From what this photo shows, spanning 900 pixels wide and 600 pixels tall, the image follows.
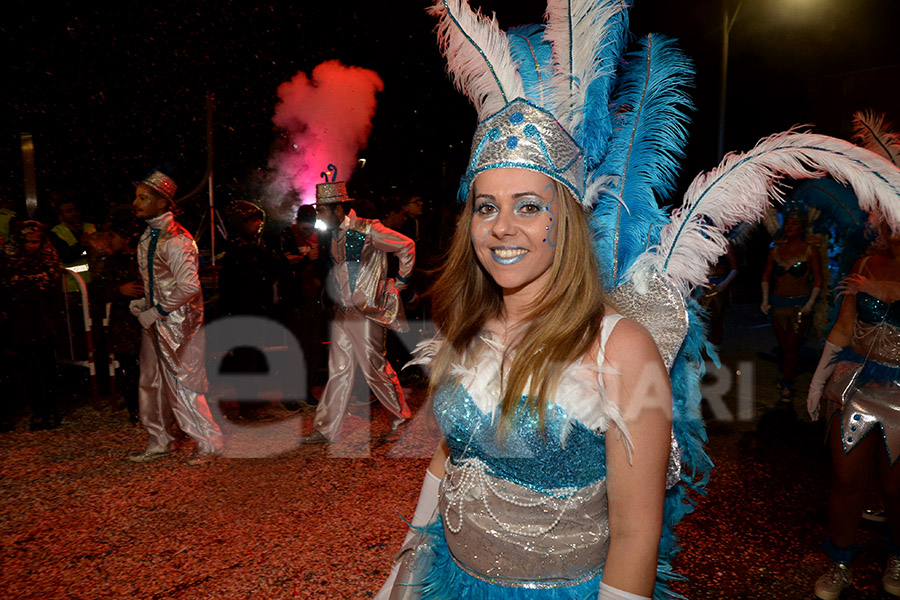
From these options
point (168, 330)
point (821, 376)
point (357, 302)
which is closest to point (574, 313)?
point (821, 376)

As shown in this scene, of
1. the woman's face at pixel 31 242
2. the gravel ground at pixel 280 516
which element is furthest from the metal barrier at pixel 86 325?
the gravel ground at pixel 280 516

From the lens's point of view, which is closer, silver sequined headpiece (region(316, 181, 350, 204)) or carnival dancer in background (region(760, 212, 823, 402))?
silver sequined headpiece (region(316, 181, 350, 204))

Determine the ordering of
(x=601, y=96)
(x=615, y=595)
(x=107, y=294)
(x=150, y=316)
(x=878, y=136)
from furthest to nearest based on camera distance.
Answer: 1. (x=107, y=294)
2. (x=150, y=316)
3. (x=878, y=136)
4. (x=601, y=96)
5. (x=615, y=595)

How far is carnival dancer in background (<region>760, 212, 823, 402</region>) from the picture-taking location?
6.32 m

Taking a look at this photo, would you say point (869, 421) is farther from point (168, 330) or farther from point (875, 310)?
point (168, 330)

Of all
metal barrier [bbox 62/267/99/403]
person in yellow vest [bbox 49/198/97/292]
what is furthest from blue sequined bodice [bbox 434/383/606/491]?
person in yellow vest [bbox 49/198/97/292]

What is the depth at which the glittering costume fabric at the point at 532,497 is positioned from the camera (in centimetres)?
139

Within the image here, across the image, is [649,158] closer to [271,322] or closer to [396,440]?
[396,440]

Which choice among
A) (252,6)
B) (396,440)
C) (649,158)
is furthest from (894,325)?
(252,6)

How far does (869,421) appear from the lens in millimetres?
2963

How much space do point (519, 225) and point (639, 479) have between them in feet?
2.24

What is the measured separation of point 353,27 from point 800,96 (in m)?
13.4

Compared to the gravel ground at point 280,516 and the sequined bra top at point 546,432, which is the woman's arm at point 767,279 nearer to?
the gravel ground at point 280,516

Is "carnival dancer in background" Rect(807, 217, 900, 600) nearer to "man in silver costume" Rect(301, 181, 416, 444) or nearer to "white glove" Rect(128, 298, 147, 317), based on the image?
"man in silver costume" Rect(301, 181, 416, 444)
